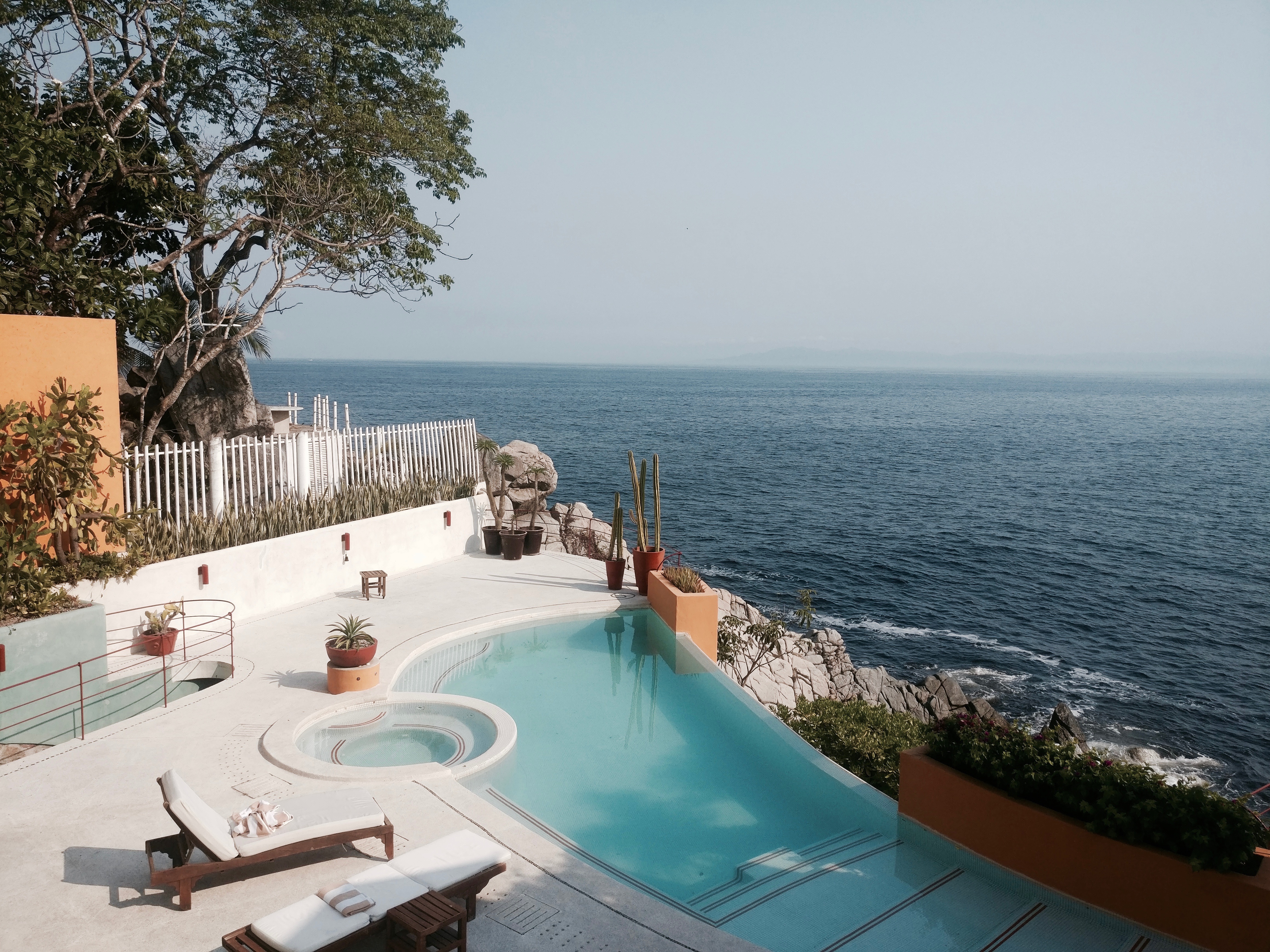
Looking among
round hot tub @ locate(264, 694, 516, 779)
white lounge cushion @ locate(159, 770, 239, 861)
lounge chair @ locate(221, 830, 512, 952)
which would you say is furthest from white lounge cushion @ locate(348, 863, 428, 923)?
round hot tub @ locate(264, 694, 516, 779)

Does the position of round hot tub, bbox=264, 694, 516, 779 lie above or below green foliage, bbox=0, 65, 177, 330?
below

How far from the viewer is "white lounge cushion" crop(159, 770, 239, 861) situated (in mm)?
5230

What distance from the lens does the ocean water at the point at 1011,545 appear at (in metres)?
20.6

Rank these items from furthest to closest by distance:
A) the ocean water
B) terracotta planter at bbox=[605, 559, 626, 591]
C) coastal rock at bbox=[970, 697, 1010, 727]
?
the ocean water → coastal rock at bbox=[970, 697, 1010, 727] → terracotta planter at bbox=[605, 559, 626, 591]

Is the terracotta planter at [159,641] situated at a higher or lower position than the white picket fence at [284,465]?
lower

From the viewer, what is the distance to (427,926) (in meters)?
4.55

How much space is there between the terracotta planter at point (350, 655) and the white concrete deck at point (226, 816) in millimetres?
323

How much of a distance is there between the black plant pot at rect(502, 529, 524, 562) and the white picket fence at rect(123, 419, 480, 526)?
198 centimetres

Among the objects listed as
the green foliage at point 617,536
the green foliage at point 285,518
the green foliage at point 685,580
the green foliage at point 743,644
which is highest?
the green foliage at point 285,518

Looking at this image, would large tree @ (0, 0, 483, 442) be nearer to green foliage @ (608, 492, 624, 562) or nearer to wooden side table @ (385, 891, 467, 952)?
green foliage @ (608, 492, 624, 562)

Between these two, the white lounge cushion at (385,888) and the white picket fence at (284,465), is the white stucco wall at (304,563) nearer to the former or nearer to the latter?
the white picket fence at (284,465)

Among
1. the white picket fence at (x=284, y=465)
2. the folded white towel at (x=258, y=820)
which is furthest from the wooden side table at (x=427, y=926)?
the white picket fence at (x=284, y=465)

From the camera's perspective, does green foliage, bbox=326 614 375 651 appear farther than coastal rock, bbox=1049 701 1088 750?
No

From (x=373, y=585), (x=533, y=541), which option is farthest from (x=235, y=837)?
(x=533, y=541)
